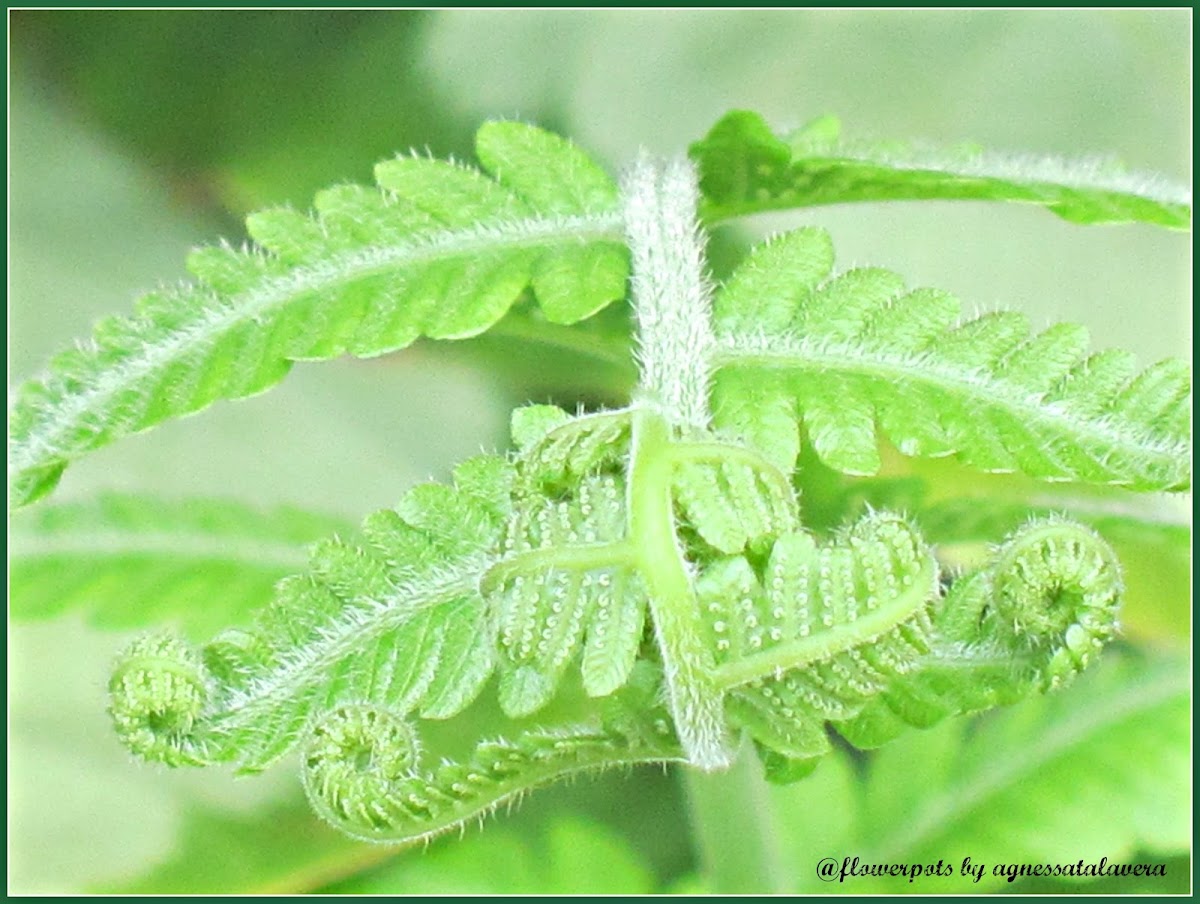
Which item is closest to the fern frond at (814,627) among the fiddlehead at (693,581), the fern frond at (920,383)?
the fiddlehead at (693,581)

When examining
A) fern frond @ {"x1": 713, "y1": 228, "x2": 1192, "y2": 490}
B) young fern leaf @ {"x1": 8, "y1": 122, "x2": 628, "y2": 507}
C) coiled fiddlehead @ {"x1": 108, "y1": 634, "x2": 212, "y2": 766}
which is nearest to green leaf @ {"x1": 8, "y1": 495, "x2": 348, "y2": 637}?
young fern leaf @ {"x1": 8, "y1": 122, "x2": 628, "y2": 507}

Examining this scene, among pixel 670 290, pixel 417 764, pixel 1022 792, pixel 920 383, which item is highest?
pixel 670 290

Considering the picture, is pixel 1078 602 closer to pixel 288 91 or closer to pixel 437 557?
pixel 437 557

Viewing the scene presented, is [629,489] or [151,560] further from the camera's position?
[151,560]

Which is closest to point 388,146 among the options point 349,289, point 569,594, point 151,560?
point 151,560

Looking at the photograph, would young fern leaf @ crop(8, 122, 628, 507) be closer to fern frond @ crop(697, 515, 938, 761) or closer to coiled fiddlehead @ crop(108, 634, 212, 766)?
coiled fiddlehead @ crop(108, 634, 212, 766)

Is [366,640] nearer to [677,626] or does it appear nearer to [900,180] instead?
[677,626]

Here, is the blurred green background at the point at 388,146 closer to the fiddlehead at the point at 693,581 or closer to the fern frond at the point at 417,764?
the fiddlehead at the point at 693,581
